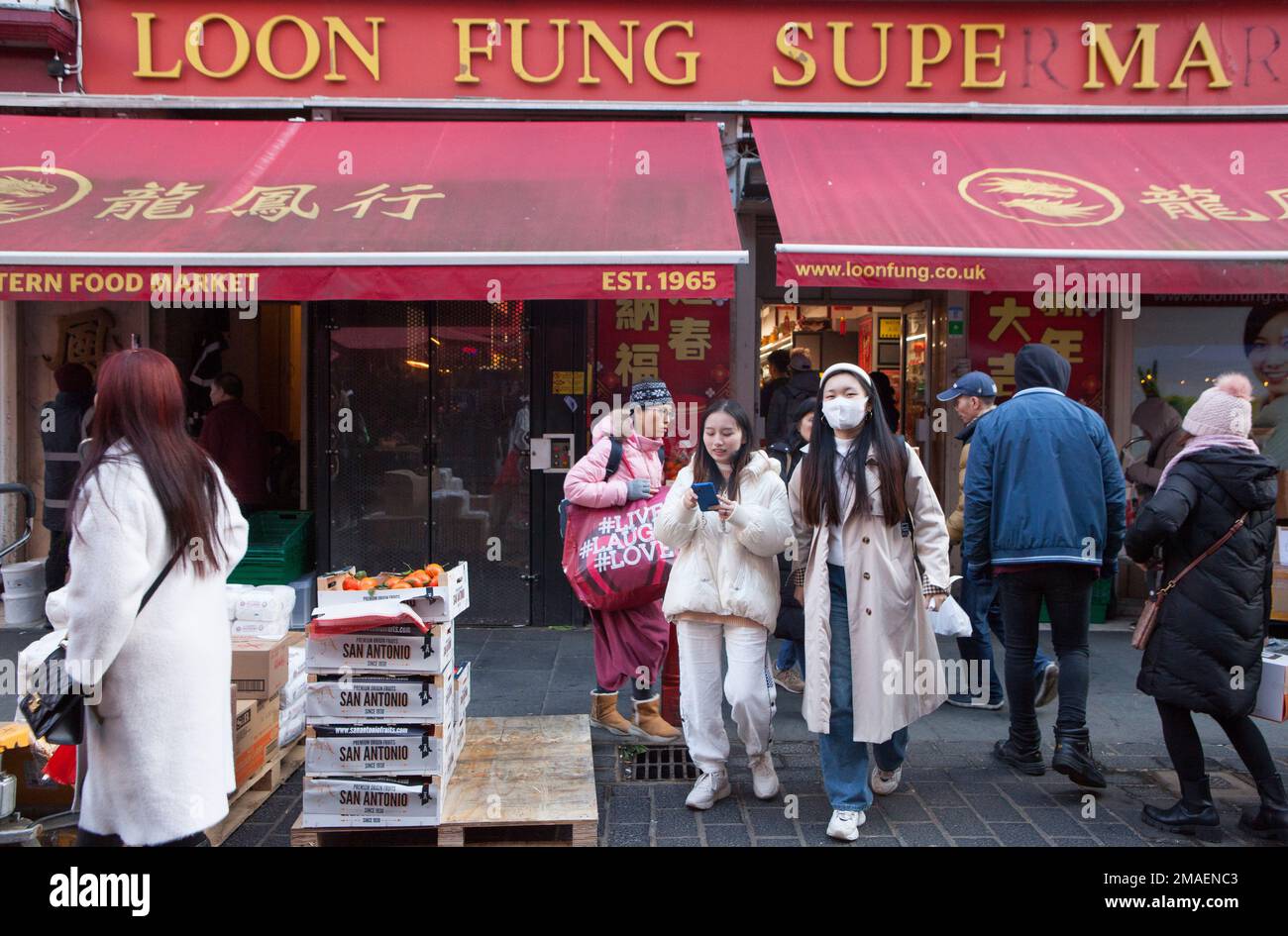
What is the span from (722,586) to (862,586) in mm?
595

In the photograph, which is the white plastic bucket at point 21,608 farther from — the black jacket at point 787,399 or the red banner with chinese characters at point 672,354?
the black jacket at point 787,399

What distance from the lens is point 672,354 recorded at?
7.60m

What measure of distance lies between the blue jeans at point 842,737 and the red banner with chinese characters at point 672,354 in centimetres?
366

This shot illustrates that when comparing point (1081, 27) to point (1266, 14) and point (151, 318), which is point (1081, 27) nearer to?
point (1266, 14)

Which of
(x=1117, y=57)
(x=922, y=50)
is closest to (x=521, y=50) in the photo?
(x=922, y=50)

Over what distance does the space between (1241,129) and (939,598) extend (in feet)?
19.5

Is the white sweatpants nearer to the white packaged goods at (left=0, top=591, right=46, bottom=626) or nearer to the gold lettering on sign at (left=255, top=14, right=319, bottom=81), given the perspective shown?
the gold lettering on sign at (left=255, top=14, right=319, bottom=81)

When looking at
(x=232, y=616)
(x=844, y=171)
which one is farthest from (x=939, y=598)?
(x=844, y=171)

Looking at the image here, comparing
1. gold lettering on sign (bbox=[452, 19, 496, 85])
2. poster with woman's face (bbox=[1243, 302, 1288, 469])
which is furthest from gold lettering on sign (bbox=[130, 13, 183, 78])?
poster with woman's face (bbox=[1243, 302, 1288, 469])

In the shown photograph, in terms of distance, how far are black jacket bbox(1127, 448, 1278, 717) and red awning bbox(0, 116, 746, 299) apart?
2.76m

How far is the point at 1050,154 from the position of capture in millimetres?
7074

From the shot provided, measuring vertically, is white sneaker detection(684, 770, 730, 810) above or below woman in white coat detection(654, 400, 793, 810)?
below

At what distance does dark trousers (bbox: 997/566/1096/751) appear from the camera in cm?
439

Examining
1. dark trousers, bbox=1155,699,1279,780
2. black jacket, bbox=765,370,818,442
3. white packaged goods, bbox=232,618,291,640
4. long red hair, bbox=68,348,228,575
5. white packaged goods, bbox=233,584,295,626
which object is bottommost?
dark trousers, bbox=1155,699,1279,780
